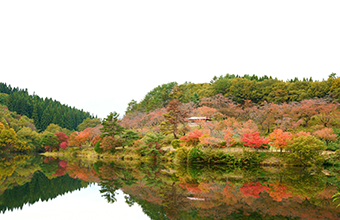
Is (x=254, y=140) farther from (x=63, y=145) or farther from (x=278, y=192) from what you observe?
(x=63, y=145)

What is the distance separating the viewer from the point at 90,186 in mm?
14688

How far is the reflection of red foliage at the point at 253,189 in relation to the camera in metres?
11.8

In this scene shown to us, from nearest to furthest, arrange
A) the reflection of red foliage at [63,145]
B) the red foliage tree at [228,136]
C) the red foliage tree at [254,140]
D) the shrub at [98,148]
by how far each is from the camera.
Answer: the red foliage tree at [254,140], the red foliage tree at [228,136], the shrub at [98,148], the reflection of red foliage at [63,145]

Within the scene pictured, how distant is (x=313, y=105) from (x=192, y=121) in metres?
19.8

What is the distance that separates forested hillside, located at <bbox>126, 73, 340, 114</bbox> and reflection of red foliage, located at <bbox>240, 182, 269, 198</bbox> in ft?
113

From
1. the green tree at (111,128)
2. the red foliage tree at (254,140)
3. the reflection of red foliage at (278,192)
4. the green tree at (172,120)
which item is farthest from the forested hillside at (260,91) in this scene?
the reflection of red foliage at (278,192)

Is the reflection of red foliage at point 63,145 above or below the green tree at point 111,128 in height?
below

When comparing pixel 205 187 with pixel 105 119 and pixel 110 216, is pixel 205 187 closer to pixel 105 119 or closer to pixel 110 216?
pixel 110 216

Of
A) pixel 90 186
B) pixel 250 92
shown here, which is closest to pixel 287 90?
pixel 250 92

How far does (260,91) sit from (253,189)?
131 ft

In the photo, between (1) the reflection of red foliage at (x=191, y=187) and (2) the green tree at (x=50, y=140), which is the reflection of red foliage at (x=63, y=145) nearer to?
(2) the green tree at (x=50, y=140)

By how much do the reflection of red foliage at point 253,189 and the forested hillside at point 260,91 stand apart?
113 feet

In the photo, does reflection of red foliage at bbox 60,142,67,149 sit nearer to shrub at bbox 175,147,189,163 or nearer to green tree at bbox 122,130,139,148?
green tree at bbox 122,130,139,148

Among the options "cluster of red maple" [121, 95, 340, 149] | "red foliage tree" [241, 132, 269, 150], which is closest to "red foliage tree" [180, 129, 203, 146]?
"cluster of red maple" [121, 95, 340, 149]
